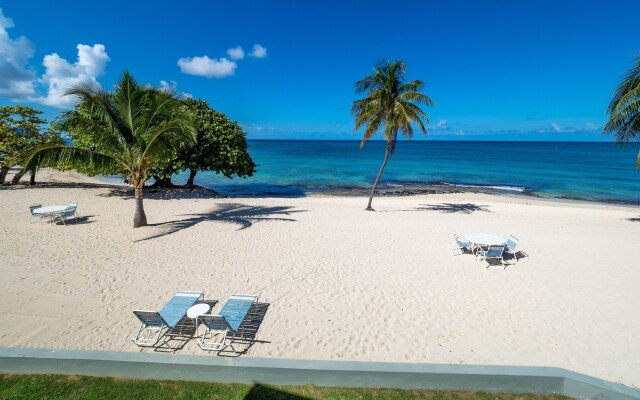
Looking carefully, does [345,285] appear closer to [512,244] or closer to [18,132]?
[512,244]

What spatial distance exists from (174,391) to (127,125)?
10.1 m

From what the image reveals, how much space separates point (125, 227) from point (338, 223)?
29.3ft

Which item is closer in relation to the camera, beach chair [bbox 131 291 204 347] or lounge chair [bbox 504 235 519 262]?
beach chair [bbox 131 291 204 347]

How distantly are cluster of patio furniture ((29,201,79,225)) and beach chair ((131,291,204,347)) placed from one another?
31.7 feet

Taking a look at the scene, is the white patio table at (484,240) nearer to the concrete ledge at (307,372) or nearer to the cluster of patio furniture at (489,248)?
the cluster of patio furniture at (489,248)

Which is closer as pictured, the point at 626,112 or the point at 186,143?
the point at 626,112

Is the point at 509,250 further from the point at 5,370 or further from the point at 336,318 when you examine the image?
the point at 5,370

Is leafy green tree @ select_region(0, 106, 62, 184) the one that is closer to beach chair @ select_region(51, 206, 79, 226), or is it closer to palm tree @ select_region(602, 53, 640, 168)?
beach chair @ select_region(51, 206, 79, 226)

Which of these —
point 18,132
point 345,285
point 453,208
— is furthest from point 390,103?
→ point 18,132

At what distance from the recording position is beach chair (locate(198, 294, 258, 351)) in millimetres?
5148

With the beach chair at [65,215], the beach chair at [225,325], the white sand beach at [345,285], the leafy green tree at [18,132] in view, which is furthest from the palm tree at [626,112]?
the leafy green tree at [18,132]

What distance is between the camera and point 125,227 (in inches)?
489

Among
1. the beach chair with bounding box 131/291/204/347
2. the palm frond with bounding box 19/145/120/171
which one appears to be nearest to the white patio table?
the beach chair with bounding box 131/291/204/347

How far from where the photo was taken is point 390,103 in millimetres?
16344
